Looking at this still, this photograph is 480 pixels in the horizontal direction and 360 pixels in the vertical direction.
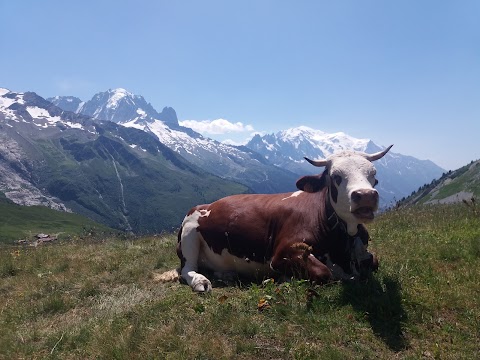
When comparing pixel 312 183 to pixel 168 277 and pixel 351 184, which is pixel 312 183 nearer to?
pixel 351 184

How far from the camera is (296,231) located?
8.11 metres

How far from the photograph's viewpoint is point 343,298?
21.6ft

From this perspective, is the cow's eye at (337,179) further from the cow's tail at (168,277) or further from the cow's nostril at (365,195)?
the cow's tail at (168,277)

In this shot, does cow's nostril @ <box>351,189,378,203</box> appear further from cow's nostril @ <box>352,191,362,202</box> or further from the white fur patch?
the white fur patch

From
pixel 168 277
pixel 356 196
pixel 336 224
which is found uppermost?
pixel 356 196

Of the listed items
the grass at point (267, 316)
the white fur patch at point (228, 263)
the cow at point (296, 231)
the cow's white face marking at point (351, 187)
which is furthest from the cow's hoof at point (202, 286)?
the cow's white face marking at point (351, 187)

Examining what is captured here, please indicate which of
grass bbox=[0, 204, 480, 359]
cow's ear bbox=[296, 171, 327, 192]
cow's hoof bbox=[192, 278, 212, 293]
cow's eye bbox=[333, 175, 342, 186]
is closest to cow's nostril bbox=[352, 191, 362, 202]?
cow's eye bbox=[333, 175, 342, 186]

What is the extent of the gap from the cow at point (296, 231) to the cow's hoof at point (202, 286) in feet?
0.04

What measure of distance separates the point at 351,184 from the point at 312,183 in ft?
4.89

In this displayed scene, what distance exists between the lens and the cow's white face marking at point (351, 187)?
6.49m

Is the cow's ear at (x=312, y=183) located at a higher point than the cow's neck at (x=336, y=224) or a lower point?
higher

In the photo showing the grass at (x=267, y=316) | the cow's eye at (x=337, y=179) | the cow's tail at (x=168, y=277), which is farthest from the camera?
the cow's tail at (x=168, y=277)

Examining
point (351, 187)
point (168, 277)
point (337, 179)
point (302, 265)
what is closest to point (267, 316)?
point (302, 265)

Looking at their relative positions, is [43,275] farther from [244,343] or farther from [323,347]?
[323,347]
